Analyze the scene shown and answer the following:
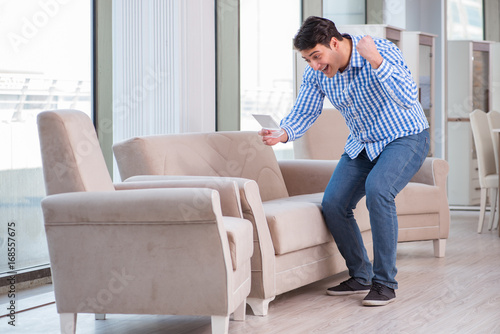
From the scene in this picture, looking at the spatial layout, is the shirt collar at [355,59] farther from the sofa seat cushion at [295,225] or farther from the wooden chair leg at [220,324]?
the wooden chair leg at [220,324]

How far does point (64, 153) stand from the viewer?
2498 millimetres

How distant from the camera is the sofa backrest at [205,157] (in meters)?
3.26

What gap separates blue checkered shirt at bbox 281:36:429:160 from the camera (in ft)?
9.66

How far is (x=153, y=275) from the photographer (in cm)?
243

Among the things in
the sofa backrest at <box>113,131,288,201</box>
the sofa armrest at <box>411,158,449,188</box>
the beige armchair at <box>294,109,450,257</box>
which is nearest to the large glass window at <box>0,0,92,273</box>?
the sofa backrest at <box>113,131,288,201</box>

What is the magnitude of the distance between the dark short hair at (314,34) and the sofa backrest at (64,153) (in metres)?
0.99

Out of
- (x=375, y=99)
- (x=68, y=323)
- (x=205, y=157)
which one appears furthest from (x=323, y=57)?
(x=68, y=323)

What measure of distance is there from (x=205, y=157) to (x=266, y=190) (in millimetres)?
420

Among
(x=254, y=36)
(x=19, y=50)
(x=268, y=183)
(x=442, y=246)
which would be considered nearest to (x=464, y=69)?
(x=254, y=36)

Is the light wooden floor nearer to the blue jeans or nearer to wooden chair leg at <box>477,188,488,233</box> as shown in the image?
the blue jeans

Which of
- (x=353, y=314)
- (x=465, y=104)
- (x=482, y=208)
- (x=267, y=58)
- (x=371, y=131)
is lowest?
(x=353, y=314)

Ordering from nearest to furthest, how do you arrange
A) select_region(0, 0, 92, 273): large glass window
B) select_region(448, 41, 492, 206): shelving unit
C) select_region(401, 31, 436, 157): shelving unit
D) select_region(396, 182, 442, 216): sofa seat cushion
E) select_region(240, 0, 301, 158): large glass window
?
1. select_region(0, 0, 92, 273): large glass window
2. select_region(396, 182, 442, 216): sofa seat cushion
3. select_region(240, 0, 301, 158): large glass window
4. select_region(401, 31, 436, 157): shelving unit
5. select_region(448, 41, 492, 206): shelving unit

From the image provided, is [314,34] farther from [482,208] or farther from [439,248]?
[482,208]

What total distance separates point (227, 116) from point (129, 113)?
3.40ft
